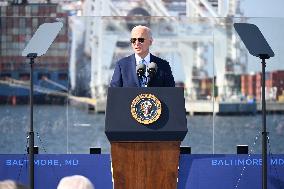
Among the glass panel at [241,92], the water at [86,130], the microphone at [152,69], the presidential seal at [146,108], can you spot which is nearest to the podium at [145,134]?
the presidential seal at [146,108]

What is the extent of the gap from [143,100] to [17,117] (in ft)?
15.9

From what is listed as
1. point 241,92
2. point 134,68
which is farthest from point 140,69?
point 241,92

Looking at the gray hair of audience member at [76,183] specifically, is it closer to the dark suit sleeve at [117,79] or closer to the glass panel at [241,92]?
the dark suit sleeve at [117,79]

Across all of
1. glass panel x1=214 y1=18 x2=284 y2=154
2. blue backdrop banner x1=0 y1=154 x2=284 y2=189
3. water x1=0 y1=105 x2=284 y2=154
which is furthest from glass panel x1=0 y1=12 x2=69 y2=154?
blue backdrop banner x1=0 y1=154 x2=284 y2=189

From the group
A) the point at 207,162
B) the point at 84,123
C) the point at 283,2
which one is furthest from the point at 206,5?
the point at 207,162

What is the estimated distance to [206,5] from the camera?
9414 mm

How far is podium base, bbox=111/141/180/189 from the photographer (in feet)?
14.3

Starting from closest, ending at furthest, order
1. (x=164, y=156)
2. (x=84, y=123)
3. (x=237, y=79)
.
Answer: (x=164, y=156), (x=84, y=123), (x=237, y=79)

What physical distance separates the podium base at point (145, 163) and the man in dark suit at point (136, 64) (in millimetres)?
447

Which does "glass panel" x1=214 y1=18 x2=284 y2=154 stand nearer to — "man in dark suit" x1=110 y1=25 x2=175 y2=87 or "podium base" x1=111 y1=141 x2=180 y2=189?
"man in dark suit" x1=110 y1=25 x2=175 y2=87

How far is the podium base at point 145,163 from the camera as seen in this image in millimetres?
4359

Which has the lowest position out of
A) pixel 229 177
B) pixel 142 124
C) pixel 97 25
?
pixel 229 177

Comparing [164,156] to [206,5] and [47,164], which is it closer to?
[47,164]

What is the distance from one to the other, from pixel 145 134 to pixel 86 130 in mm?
4255
